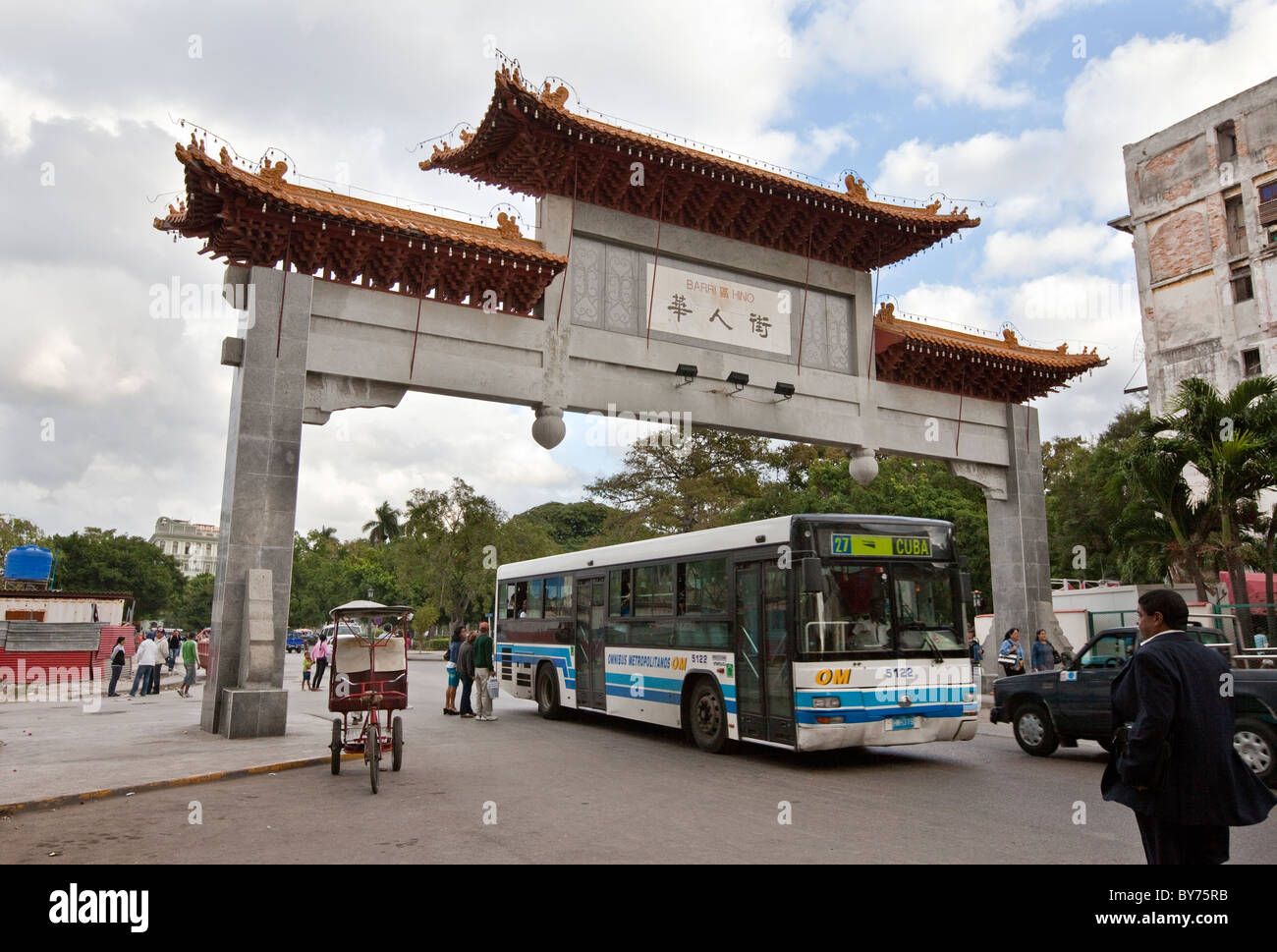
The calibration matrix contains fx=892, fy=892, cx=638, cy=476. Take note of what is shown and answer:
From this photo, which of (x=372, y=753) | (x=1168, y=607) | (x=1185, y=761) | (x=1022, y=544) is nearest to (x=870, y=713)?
(x=372, y=753)

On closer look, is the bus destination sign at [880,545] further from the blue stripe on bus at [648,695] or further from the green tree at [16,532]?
the green tree at [16,532]

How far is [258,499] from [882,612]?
9.14 metres

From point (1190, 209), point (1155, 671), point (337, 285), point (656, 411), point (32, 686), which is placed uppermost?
point (1190, 209)

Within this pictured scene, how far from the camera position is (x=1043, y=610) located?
20.5 meters

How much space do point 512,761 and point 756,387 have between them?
9.68 m

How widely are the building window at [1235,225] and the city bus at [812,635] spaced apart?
3052 cm

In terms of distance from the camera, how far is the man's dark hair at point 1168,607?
409cm

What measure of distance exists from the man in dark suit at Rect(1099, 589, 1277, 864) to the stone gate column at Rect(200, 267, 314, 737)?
11.6 m

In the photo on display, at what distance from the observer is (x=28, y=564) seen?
94.3ft

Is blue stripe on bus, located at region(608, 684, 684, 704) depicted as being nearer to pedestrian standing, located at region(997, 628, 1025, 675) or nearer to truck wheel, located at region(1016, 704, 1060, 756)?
truck wheel, located at region(1016, 704, 1060, 756)

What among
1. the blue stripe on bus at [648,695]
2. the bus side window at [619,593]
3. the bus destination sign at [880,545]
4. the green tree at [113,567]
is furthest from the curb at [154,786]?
the green tree at [113,567]

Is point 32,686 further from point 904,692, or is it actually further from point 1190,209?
point 1190,209
